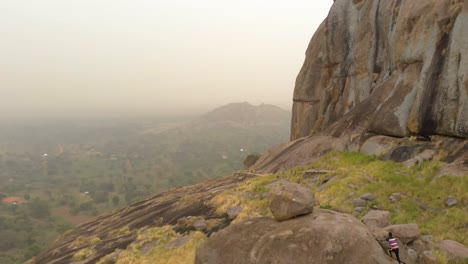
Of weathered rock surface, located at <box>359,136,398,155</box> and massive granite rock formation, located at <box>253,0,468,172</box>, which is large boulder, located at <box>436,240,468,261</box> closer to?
massive granite rock formation, located at <box>253,0,468,172</box>

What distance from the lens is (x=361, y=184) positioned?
691 inches

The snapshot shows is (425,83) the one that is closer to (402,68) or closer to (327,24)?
(402,68)

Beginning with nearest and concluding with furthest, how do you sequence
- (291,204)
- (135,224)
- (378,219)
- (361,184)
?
(291,204) → (378,219) → (361,184) → (135,224)

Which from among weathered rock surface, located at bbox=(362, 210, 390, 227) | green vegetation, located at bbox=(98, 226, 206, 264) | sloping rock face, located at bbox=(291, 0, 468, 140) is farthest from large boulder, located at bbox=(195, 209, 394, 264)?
sloping rock face, located at bbox=(291, 0, 468, 140)

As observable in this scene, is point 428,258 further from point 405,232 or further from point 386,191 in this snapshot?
point 386,191

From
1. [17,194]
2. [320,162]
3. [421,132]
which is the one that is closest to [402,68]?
[421,132]

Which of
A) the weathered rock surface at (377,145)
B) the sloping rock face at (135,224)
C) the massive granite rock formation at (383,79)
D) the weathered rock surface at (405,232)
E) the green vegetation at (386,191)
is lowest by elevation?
the sloping rock face at (135,224)

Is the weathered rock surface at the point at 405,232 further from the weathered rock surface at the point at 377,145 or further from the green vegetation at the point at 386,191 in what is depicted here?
the weathered rock surface at the point at 377,145

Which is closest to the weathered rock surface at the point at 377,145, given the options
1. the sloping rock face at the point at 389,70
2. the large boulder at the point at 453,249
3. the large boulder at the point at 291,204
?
the sloping rock face at the point at 389,70

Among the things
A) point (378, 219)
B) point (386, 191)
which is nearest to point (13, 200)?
point (386, 191)

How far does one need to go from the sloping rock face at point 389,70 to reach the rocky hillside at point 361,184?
0.08 m

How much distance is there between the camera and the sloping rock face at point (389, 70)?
17141mm

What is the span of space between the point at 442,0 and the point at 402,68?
444 centimetres

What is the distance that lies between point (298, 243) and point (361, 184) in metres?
9.60
